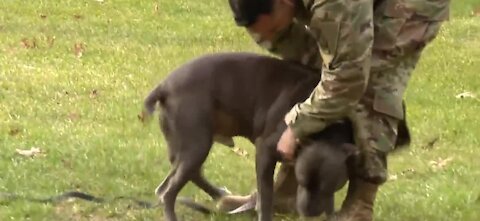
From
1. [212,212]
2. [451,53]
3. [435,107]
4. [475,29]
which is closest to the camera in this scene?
[212,212]

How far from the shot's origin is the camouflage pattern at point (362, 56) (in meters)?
4.35

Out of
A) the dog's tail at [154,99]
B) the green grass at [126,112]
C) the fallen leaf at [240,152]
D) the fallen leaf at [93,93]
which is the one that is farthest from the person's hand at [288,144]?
the fallen leaf at [93,93]

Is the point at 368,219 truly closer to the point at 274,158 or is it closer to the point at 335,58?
the point at 274,158

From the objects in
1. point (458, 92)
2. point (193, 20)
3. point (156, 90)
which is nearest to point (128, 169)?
point (156, 90)

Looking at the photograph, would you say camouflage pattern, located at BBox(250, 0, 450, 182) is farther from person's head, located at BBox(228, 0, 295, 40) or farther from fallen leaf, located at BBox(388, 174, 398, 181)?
fallen leaf, located at BBox(388, 174, 398, 181)

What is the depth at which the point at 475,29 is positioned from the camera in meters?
13.3

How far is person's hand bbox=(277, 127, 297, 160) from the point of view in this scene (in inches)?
190

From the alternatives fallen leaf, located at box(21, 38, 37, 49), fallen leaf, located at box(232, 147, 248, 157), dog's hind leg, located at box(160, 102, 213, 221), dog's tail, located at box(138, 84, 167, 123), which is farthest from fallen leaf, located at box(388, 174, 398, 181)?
fallen leaf, located at box(21, 38, 37, 49)

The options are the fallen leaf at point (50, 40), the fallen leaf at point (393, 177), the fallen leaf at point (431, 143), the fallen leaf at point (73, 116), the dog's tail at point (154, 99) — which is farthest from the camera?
the fallen leaf at point (50, 40)

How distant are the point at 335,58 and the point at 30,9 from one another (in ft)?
31.4

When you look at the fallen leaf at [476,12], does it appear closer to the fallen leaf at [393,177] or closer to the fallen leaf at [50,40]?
the fallen leaf at [50,40]

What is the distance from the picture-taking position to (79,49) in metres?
11.0

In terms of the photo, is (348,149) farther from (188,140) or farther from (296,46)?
(188,140)

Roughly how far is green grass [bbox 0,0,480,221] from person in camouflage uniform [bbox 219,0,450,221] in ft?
3.10
